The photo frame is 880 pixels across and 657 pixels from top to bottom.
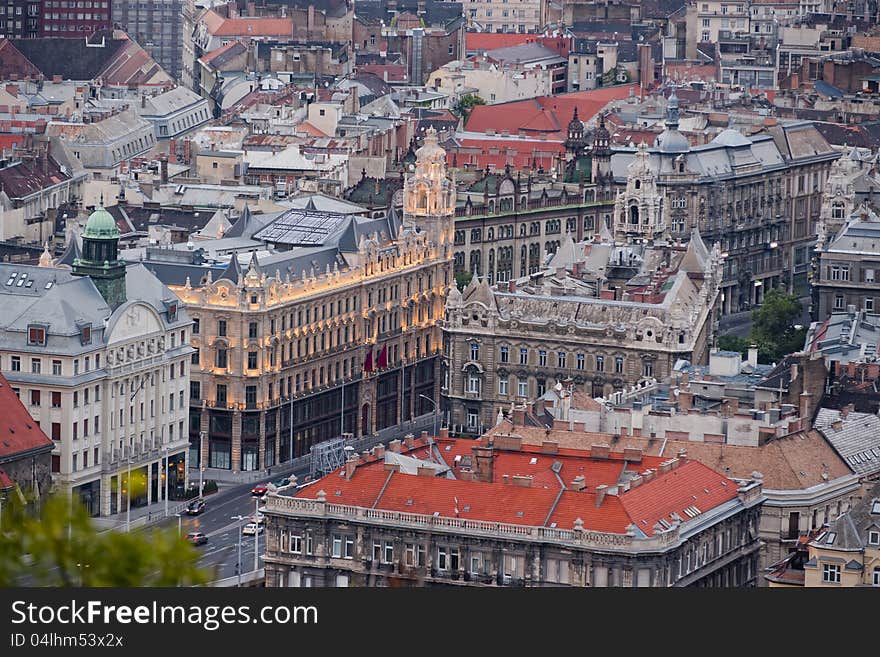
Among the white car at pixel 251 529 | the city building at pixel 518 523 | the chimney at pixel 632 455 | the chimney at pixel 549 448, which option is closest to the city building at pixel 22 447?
the white car at pixel 251 529

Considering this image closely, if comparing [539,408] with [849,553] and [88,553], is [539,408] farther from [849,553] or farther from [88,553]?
[88,553]

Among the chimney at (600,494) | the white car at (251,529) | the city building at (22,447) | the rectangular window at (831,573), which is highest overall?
the chimney at (600,494)

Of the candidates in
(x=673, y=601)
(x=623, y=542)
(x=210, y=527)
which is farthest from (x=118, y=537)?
(x=210, y=527)

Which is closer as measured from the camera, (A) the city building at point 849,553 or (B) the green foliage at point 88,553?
(B) the green foliage at point 88,553

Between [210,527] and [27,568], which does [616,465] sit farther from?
[27,568]

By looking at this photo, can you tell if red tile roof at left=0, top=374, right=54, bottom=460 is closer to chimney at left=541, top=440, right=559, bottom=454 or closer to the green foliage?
chimney at left=541, top=440, right=559, bottom=454

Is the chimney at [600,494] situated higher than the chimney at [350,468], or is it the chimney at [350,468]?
the chimney at [600,494]

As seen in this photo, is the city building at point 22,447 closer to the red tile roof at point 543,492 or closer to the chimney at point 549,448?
the red tile roof at point 543,492

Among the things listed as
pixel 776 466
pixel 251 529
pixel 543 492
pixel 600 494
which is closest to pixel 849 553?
pixel 600 494
